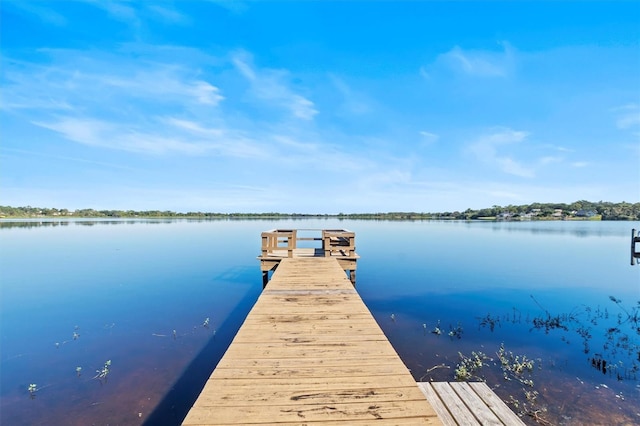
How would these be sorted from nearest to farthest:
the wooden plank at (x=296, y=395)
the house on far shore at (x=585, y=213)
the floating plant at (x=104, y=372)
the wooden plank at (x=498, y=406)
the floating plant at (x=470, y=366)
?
the wooden plank at (x=296, y=395) → the wooden plank at (x=498, y=406) → the floating plant at (x=470, y=366) → the floating plant at (x=104, y=372) → the house on far shore at (x=585, y=213)

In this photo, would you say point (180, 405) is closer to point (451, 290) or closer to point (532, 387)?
point (532, 387)

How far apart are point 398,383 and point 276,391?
131 cm

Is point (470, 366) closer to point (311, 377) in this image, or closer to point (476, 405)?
point (476, 405)

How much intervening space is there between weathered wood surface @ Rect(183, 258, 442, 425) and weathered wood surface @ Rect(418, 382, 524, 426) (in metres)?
0.96

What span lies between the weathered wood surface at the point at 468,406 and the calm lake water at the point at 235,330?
6.96ft

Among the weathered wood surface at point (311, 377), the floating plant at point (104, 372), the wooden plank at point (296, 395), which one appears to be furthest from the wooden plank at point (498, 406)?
the floating plant at point (104, 372)

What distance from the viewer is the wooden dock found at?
2.49 metres

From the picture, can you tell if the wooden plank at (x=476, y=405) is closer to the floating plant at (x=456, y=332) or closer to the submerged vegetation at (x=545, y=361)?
the submerged vegetation at (x=545, y=361)

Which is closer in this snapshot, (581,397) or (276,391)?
Result: (276,391)

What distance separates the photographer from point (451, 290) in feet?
45.9

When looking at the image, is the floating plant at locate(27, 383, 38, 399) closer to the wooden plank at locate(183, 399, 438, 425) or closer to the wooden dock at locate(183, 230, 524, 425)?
the wooden dock at locate(183, 230, 524, 425)

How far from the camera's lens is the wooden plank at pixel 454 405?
134 inches

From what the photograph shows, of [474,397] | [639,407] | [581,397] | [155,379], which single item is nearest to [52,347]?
[155,379]

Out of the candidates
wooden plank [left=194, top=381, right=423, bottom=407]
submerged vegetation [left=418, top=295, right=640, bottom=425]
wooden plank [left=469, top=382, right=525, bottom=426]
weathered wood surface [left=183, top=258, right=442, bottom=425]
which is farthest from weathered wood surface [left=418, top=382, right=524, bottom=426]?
submerged vegetation [left=418, top=295, right=640, bottom=425]
